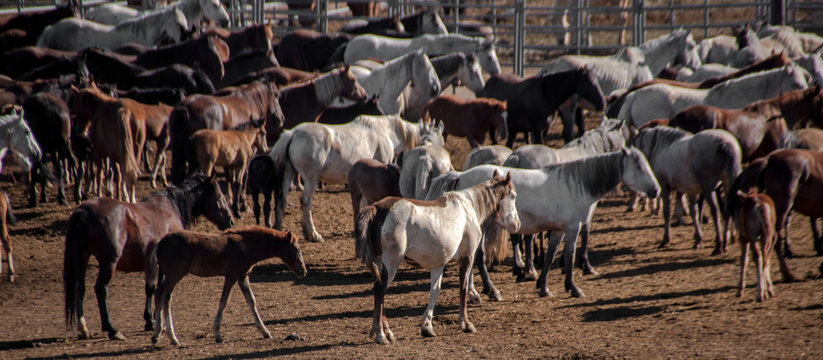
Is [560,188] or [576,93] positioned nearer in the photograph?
[560,188]

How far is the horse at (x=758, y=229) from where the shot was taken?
8125 mm

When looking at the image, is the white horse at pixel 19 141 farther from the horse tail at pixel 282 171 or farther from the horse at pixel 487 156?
the horse at pixel 487 156

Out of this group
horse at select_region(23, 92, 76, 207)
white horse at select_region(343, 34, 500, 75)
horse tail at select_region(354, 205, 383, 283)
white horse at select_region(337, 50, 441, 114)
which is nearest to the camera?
horse tail at select_region(354, 205, 383, 283)

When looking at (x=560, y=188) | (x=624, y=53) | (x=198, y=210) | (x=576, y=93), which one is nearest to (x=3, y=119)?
(x=198, y=210)

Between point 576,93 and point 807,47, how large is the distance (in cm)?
722

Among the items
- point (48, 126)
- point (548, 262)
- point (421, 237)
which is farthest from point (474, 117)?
point (421, 237)

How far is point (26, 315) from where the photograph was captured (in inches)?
340

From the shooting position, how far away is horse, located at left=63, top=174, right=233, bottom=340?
7633 millimetres

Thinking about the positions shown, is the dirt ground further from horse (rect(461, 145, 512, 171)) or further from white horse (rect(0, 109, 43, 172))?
horse (rect(461, 145, 512, 171))

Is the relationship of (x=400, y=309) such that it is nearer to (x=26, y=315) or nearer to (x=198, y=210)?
(x=198, y=210)

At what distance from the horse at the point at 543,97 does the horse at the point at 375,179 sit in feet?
17.6

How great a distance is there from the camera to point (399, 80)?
16.2 meters

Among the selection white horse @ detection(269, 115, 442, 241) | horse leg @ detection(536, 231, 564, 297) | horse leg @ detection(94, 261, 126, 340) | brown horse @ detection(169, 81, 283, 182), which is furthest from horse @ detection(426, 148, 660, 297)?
brown horse @ detection(169, 81, 283, 182)

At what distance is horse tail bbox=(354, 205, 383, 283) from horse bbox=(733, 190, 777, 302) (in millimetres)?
3567
